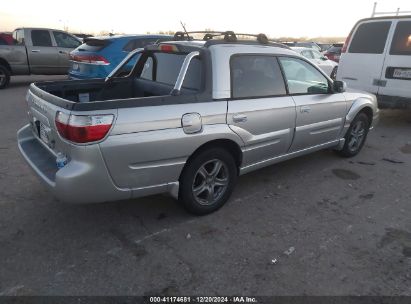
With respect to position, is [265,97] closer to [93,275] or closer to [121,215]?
[121,215]

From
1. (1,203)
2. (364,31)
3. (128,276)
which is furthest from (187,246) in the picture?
(364,31)

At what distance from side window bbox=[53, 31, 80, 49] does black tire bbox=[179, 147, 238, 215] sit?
32.4ft

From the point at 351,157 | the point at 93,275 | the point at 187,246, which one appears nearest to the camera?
the point at 93,275

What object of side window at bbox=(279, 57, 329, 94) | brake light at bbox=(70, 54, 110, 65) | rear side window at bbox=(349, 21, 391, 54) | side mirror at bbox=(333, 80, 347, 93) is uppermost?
rear side window at bbox=(349, 21, 391, 54)

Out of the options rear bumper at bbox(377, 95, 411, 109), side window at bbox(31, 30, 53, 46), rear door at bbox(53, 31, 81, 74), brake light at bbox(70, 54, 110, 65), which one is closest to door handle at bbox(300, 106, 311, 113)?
rear bumper at bbox(377, 95, 411, 109)

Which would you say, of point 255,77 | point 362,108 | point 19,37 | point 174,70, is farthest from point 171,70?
point 19,37

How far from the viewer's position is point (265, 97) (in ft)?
12.5

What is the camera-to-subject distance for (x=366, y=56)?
742cm

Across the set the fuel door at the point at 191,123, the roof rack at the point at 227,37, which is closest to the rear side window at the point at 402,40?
the roof rack at the point at 227,37

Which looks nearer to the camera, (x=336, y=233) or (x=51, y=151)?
(x=51, y=151)

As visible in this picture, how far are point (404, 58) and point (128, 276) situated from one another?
6646 millimetres

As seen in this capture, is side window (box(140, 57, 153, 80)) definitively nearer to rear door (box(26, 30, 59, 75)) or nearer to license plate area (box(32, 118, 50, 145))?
license plate area (box(32, 118, 50, 145))

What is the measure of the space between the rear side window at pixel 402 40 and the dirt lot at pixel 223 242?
350cm

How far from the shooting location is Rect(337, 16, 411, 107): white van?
22.8ft
